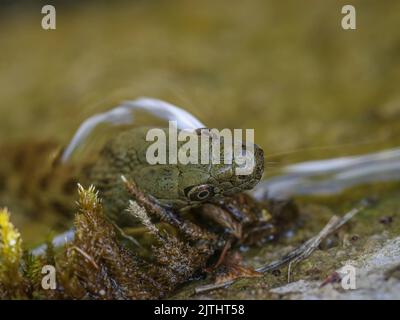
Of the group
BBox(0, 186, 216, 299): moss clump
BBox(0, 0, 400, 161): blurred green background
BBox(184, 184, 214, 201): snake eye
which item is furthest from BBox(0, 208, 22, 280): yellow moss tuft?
BBox(0, 0, 400, 161): blurred green background

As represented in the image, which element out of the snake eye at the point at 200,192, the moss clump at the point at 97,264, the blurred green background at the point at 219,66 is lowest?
the moss clump at the point at 97,264

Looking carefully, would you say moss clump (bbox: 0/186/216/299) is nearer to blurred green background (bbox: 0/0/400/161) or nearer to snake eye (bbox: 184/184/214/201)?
snake eye (bbox: 184/184/214/201)

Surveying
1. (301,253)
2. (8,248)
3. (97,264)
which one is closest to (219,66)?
(301,253)

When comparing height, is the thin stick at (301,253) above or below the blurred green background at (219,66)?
below

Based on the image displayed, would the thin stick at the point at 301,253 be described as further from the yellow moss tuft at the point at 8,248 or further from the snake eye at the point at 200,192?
the yellow moss tuft at the point at 8,248

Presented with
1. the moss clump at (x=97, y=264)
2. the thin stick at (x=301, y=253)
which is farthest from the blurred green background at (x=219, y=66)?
the moss clump at (x=97, y=264)

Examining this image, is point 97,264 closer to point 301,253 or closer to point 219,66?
point 301,253

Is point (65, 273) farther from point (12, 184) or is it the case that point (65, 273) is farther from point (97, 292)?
point (12, 184)
